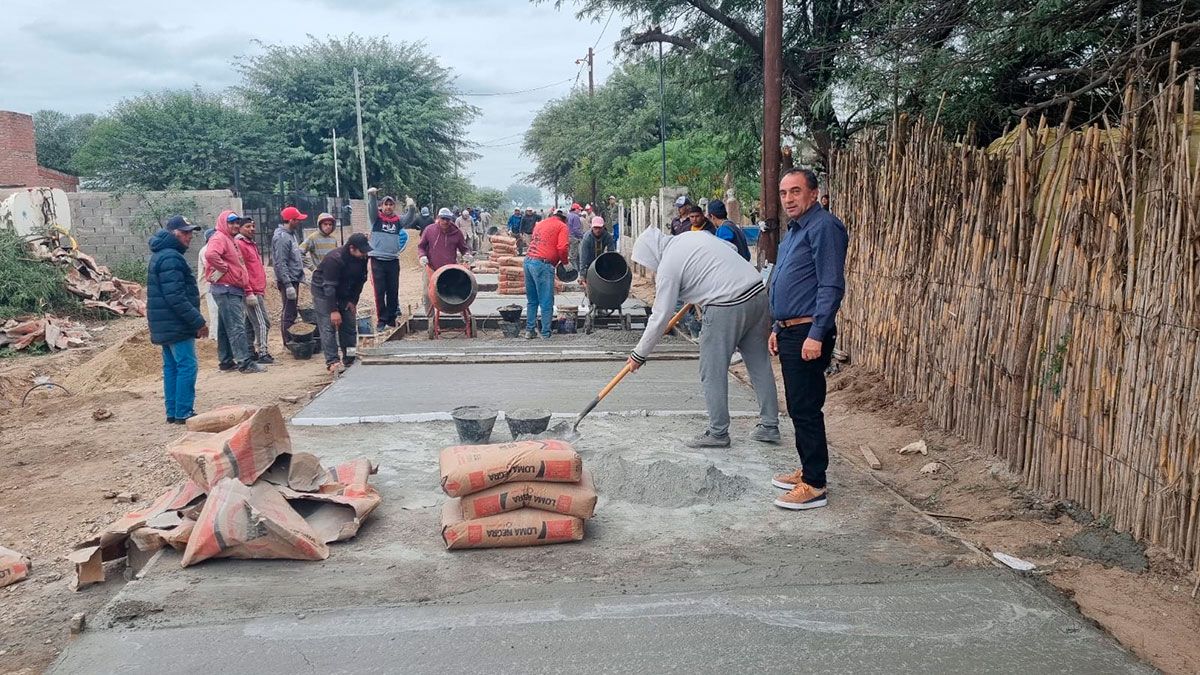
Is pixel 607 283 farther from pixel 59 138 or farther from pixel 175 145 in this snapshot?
pixel 59 138

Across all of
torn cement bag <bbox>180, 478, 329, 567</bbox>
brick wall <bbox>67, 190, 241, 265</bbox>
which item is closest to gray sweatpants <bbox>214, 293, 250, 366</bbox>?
torn cement bag <bbox>180, 478, 329, 567</bbox>

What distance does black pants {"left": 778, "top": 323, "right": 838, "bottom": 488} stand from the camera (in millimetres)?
4418

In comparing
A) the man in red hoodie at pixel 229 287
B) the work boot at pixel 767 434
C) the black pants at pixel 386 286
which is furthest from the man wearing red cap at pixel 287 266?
the work boot at pixel 767 434

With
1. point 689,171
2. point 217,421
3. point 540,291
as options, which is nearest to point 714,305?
point 217,421

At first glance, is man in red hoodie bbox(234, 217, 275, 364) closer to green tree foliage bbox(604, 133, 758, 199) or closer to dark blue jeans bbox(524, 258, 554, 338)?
dark blue jeans bbox(524, 258, 554, 338)

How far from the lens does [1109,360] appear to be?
13.1ft

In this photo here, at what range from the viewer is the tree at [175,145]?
88.5 feet

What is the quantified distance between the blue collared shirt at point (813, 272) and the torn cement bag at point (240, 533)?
2.60 m

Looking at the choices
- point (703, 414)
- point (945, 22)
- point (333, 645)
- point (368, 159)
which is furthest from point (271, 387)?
point (368, 159)

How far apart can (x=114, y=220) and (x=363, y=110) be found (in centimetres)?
1582

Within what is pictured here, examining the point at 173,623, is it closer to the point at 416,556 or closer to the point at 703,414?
the point at 416,556

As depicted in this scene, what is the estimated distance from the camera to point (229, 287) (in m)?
8.86

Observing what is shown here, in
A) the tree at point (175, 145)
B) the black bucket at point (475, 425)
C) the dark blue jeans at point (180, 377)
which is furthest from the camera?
the tree at point (175, 145)

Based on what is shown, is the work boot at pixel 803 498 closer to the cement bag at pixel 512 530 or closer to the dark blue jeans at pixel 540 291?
the cement bag at pixel 512 530
